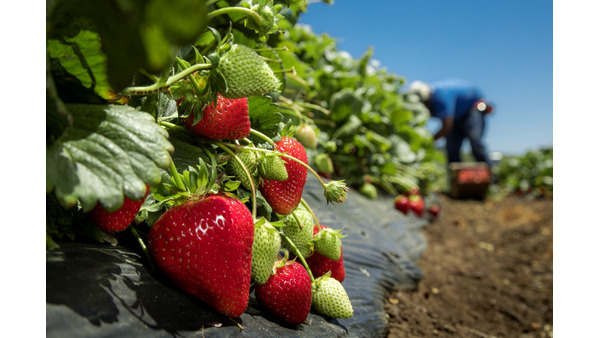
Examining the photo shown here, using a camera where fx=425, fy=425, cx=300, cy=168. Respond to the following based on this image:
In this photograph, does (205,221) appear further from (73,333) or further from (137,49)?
(137,49)

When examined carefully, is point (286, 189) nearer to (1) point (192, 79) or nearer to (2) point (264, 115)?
(2) point (264, 115)

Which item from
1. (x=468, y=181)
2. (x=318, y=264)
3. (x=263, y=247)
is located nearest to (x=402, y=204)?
(x=318, y=264)

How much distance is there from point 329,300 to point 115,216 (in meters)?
0.49

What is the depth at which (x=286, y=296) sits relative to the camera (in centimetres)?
82

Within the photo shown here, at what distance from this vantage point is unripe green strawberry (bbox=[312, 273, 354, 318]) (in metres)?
0.93

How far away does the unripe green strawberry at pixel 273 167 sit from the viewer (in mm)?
820

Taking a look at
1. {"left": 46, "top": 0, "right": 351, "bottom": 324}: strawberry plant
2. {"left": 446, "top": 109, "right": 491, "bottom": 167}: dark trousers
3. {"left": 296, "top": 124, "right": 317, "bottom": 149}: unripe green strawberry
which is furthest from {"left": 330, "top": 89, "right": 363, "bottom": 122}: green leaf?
{"left": 446, "top": 109, "right": 491, "bottom": 167}: dark trousers

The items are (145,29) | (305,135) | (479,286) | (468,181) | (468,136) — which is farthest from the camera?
(468,136)

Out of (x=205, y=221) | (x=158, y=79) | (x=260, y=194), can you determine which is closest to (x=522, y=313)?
(x=260, y=194)

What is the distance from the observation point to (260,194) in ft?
2.94

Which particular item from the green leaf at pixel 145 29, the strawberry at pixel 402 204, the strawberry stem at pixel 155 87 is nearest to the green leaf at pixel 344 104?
the strawberry at pixel 402 204

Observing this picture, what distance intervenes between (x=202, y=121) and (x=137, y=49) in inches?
16.2

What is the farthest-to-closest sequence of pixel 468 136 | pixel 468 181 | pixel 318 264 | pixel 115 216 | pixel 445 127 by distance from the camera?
pixel 468 136 → pixel 445 127 → pixel 468 181 → pixel 318 264 → pixel 115 216

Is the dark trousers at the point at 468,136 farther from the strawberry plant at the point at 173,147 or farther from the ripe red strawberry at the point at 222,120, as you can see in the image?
the ripe red strawberry at the point at 222,120
